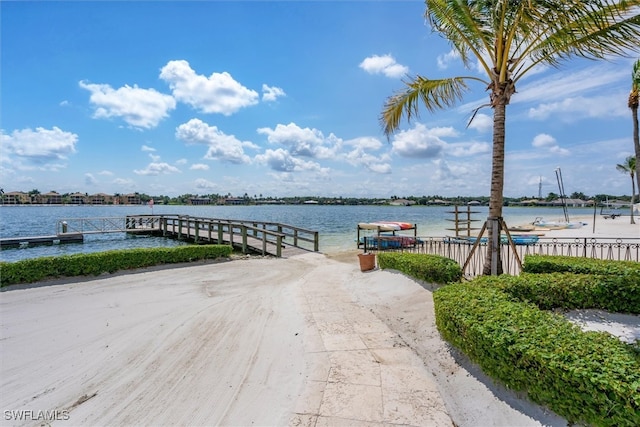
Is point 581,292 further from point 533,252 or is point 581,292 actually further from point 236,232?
point 236,232

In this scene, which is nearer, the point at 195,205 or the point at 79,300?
the point at 79,300

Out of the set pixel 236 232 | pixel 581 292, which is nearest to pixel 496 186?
pixel 581 292

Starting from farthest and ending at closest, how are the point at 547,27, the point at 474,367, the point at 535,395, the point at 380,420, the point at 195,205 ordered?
1. the point at 195,205
2. the point at 547,27
3. the point at 474,367
4. the point at 380,420
5. the point at 535,395

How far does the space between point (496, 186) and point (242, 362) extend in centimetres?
606

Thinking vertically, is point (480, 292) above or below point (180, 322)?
above

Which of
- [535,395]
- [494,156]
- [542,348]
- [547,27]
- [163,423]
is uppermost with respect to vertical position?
[547,27]

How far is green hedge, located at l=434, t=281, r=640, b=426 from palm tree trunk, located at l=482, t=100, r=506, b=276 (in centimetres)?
270

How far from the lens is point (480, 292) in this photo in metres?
5.12

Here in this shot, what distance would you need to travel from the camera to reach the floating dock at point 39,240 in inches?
816

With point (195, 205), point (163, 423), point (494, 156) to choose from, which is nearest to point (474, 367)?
point (163, 423)

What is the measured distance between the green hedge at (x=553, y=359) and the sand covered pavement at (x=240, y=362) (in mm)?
293

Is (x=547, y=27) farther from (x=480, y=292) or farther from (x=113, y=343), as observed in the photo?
(x=113, y=343)

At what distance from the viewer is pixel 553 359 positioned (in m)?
2.94

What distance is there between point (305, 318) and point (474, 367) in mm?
3104
